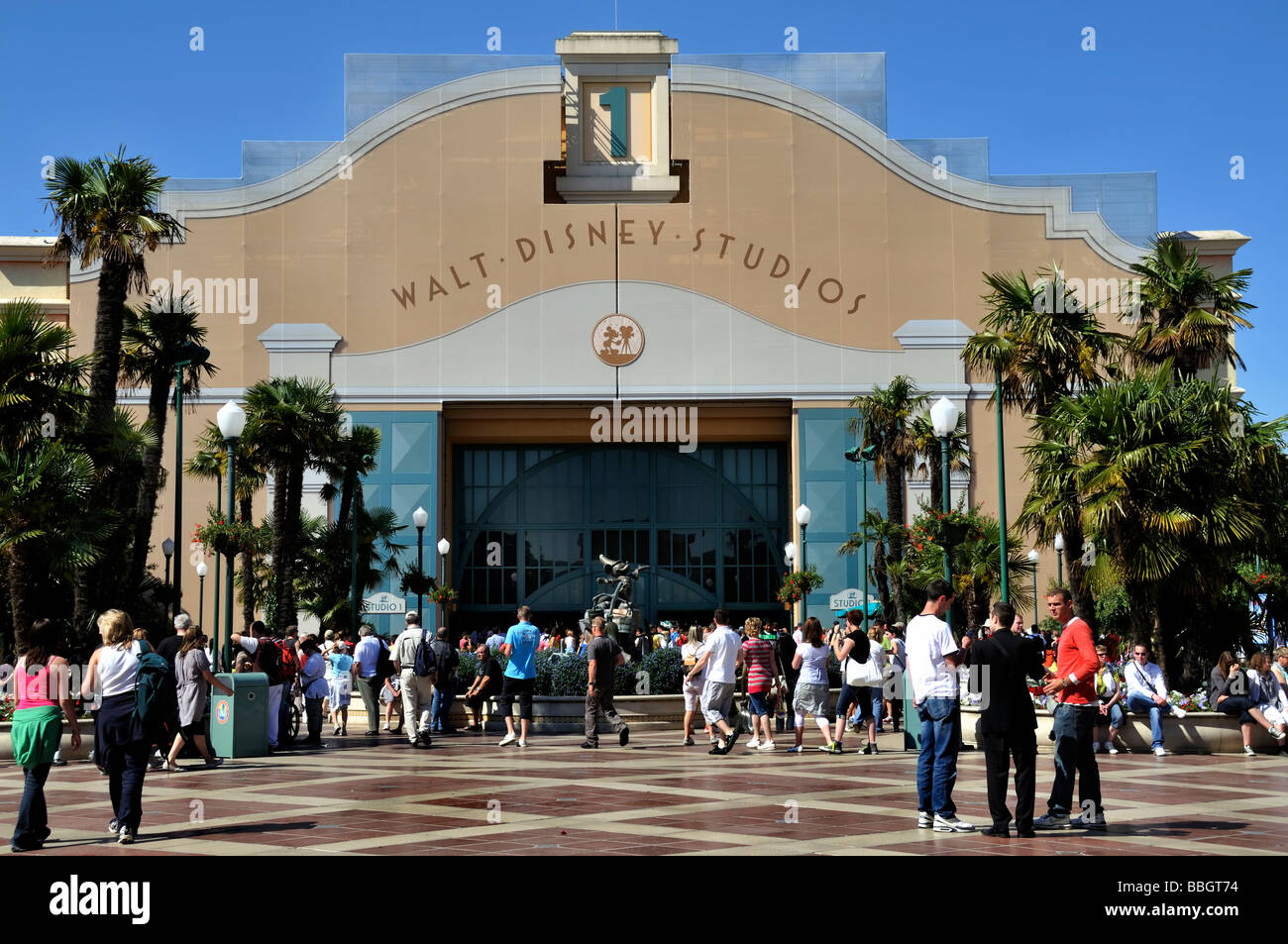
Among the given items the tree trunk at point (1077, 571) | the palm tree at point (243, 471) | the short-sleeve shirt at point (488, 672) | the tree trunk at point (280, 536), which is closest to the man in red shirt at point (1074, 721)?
the short-sleeve shirt at point (488, 672)

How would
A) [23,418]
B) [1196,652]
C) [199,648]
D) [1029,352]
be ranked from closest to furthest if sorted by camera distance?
[199,648]
[23,418]
[1196,652]
[1029,352]

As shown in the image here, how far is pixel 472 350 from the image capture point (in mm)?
45719

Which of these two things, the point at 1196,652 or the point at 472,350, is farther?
the point at 472,350

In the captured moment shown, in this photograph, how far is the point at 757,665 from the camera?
59.6 feet

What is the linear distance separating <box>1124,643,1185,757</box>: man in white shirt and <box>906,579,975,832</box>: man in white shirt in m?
8.28

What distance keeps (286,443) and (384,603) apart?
11509 millimetres

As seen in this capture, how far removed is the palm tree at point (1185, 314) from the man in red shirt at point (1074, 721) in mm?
15918

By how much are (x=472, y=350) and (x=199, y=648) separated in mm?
32019

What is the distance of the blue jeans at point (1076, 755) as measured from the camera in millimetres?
9828

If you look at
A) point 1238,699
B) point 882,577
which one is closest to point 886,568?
point 882,577

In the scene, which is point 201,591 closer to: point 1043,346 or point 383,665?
point 383,665
